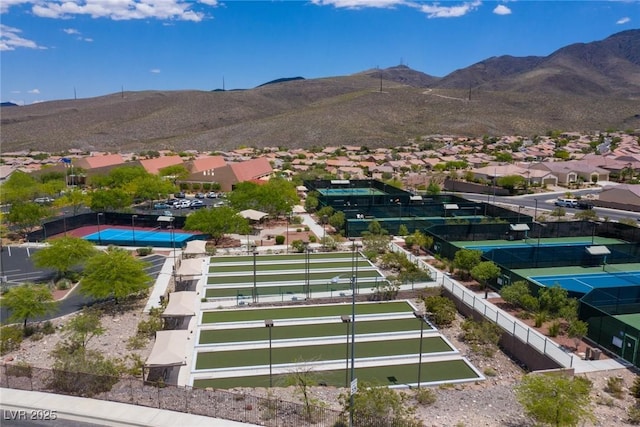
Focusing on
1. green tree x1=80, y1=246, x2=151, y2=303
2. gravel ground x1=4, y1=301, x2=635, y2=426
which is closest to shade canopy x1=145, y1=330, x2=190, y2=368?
gravel ground x1=4, y1=301, x2=635, y2=426

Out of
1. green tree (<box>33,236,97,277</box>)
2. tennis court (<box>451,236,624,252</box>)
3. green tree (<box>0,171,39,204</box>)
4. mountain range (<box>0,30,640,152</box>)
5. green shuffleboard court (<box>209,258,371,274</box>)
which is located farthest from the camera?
mountain range (<box>0,30,640,152</box>)

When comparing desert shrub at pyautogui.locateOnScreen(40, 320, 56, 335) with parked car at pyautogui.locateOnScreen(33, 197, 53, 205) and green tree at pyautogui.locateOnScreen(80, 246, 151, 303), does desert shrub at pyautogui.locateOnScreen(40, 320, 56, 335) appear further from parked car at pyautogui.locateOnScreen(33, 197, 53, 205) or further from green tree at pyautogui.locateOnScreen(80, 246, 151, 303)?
parked car at pyautogui.locateOnScreen(33, 197, 53, 205)

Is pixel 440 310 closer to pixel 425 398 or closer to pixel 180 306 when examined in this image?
pixel 425 398

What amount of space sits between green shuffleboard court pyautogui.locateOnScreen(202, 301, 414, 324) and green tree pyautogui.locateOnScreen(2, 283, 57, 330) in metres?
7.53

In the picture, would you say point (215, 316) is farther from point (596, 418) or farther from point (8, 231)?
point (8, 231)

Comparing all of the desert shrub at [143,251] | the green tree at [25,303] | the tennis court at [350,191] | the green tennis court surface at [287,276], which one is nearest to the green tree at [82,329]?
the green tree at [25,303]

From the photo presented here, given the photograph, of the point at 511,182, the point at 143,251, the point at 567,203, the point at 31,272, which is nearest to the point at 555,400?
the point at 143,251

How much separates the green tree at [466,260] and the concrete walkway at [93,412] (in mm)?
19017

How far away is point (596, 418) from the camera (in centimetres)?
1543

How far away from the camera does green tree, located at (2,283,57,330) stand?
883 inches

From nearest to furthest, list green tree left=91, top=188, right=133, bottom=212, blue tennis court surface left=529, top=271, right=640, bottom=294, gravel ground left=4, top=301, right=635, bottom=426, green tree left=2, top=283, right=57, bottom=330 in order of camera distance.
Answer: gravel ground left=4, top=301, right=635, bottom=426 < green tree left=2, top=283, right=57, bottom=330 < blue tennis court surface left=529, top=271, right=640, bottom=294 < green tree left=91, top=188, right=133, bottom=212

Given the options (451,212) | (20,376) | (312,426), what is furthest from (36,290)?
(451,212)

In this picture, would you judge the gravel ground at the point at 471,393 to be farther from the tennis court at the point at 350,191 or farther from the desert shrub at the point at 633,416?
the tennis court at the point at 350,191

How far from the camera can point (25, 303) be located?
22.5 metres
